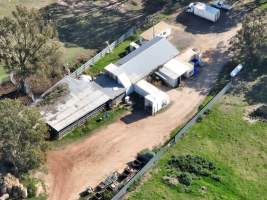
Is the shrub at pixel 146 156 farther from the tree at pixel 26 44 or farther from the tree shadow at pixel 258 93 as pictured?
the tree shadow at pixel 258 93

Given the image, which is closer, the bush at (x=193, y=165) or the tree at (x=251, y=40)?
the bush at (x=193, y=165)

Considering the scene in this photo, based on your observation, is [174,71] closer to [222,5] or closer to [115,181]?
[222,5]

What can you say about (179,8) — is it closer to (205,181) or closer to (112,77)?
(112,77)

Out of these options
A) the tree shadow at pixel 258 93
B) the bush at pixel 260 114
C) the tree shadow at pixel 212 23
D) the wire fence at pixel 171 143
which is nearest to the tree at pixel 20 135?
the wire fence at pixel 171 143

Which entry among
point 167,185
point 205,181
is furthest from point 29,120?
point 205,181

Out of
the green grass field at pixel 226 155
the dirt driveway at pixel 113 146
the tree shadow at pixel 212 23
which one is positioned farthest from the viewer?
the tree shadow at pixel 212 23
